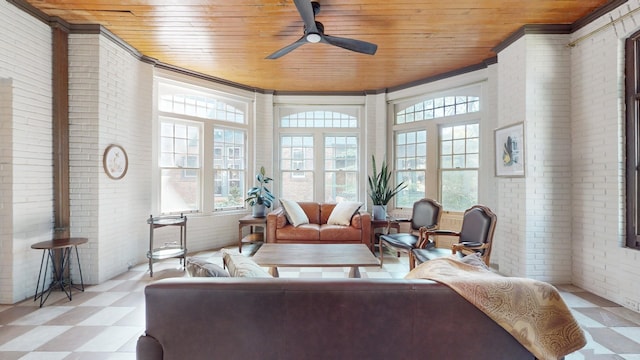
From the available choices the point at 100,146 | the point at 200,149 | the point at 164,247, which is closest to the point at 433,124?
the point at 200,149

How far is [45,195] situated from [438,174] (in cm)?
557

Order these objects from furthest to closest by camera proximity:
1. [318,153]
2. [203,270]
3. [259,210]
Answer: [318,153]
[259,210]
[203,270]

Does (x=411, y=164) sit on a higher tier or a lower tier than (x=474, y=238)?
higher

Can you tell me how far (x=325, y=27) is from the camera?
342cm

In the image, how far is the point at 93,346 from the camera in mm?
2178

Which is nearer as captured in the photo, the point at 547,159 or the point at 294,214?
the point at 547,159

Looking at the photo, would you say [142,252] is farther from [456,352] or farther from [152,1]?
[456,352]

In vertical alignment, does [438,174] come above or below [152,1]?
below

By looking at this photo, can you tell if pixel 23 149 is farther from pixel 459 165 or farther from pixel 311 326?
pixel 459 165

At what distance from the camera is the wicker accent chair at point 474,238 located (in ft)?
9.83

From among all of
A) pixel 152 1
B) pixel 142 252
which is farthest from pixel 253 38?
pixel 142 252

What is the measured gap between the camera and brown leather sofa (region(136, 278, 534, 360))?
1310mm

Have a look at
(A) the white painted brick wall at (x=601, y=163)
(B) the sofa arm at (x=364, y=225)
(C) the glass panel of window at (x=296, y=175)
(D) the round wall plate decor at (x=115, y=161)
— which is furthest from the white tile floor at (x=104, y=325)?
(C) the glass panel of window at (x=296, y=175)

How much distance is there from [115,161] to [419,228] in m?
4.17
